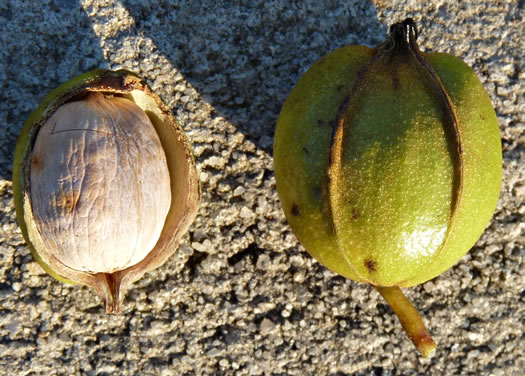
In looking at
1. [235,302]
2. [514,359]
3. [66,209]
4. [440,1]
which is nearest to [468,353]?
[514,359]

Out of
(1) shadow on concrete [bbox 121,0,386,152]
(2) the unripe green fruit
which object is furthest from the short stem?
(1) shadow on concrete [bbox 121,0,386,152]

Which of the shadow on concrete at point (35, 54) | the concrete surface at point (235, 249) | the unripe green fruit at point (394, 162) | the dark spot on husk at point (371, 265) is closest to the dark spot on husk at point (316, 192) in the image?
the unripe green fruit at point (394, 162)

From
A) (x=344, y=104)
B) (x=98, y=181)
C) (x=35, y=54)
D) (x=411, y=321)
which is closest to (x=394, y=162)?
(x=344, y=104)

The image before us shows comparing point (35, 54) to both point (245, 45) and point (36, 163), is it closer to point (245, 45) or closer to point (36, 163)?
point (36, 163)

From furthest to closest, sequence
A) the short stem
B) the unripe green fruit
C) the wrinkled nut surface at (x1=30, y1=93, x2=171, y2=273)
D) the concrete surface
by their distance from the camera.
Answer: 1. the concrete surface
2. the short stem
3. the wrinkled nut surface at (x1=30, y1=93, x2=171, y2=273)
4. the unripe green fruit

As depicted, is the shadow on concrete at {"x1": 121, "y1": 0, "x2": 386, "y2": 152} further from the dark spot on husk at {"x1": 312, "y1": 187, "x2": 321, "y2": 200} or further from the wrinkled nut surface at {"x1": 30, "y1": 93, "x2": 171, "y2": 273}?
the dark spot on husk at {"x1": 312, "y1": 187, "x2": 321, "y2": 200}
